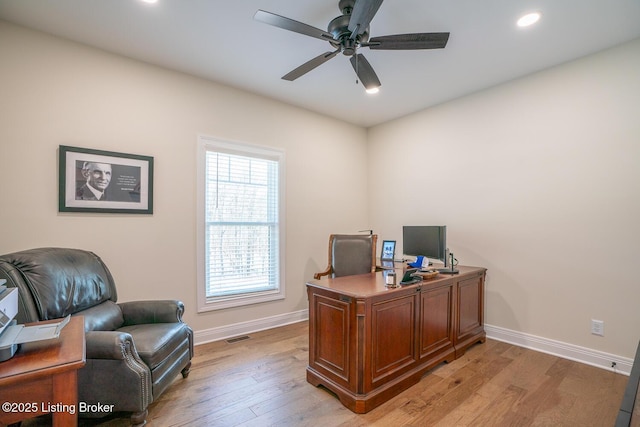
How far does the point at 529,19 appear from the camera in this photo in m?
2.33

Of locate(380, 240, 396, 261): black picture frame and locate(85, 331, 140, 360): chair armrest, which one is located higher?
locate(380, 240, 396, 261): black picture frame

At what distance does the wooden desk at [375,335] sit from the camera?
2.08 meters

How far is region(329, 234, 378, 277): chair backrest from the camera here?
3.64m

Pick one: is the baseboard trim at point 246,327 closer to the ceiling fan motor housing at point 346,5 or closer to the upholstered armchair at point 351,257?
the upholstered armchair at point 351,257

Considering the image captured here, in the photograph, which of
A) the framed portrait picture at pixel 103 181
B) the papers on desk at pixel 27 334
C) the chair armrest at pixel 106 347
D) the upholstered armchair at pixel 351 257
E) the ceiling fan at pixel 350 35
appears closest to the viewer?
the papers on desk at pixel 27 334

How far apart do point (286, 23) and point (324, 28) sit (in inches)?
27.2

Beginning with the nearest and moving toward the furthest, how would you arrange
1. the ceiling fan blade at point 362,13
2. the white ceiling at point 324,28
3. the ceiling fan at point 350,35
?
the ceiling fan blade at point 362,13, the ceiling fan at point 350,35, the white ceiling at point 324,28

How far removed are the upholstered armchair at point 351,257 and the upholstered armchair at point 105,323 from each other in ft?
5.83

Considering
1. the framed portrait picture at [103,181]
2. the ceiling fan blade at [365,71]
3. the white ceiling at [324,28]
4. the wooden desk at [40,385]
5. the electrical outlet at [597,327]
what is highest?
the white ceiling at [324,28]

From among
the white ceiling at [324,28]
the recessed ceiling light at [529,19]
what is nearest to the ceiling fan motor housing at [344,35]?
the white ceiling at [324,28]

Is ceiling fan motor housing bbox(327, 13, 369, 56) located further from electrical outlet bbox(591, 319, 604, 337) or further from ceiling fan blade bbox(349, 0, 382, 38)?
electrical outlet bbox(591, 319, 604, 337)

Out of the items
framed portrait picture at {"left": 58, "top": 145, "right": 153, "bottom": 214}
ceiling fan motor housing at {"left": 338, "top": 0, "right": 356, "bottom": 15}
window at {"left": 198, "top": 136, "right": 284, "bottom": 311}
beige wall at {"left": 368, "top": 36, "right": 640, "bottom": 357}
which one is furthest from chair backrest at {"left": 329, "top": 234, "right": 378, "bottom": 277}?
ceiling fan motor housing at {"left": 338, "top": 0, "right": 356, "bottom": 15}

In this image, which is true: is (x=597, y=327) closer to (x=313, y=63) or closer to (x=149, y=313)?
(x=313, y=63)

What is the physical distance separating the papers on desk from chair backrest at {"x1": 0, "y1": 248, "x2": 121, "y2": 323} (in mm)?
539
